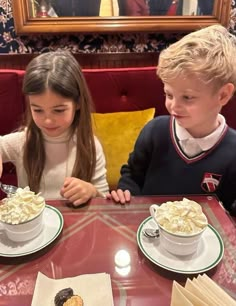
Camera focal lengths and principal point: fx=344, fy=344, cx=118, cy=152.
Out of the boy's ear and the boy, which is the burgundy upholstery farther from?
the boy's ear

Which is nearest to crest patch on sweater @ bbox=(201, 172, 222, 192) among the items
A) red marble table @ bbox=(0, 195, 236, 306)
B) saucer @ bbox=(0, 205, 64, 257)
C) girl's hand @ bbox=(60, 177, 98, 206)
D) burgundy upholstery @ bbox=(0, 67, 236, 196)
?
red marble table @ bbox=(0, 195, 236, 306)

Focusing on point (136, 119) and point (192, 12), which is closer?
point (136, 119)

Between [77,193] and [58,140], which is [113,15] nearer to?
[58,140]

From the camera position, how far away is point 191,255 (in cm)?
82

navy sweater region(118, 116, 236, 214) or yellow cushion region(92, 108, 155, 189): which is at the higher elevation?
navy sweater region(118, 116, 236, 214)

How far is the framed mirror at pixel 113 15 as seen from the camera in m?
2.07

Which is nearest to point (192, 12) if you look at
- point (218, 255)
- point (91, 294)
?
point (218, 255)

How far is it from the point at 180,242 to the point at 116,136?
109 centimetres

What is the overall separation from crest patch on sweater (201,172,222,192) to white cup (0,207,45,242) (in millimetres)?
609

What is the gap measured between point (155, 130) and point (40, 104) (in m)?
0.44

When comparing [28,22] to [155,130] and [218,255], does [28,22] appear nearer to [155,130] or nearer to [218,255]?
[155,130]

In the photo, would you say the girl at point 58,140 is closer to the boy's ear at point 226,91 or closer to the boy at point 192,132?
the boy at point 192,132

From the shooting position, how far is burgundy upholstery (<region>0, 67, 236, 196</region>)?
1.82m

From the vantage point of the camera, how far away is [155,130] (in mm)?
1311
